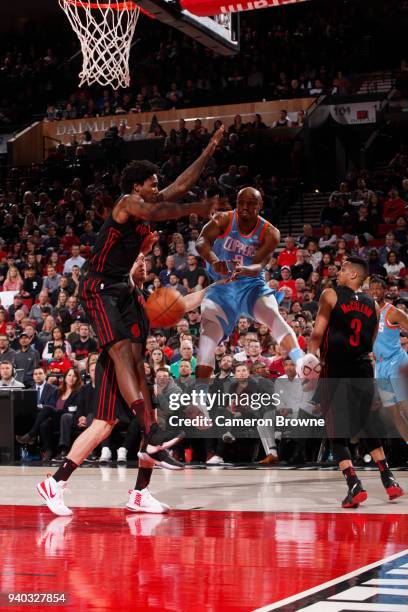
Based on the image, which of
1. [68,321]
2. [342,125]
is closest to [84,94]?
[342,125]

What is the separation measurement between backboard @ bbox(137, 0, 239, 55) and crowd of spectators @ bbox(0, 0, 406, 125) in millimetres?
10707

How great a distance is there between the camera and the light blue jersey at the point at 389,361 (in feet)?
32.5

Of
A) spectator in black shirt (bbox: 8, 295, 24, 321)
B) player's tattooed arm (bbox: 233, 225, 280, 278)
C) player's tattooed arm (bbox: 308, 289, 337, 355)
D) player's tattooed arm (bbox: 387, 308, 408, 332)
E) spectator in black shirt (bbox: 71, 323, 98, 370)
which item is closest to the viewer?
player's tattooed arm (bbox: 308, 289, 337, 355)

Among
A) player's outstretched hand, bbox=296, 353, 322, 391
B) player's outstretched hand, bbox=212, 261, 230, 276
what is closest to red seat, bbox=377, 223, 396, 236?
player's outstretched hand, bbox=212, 261, 230, 276

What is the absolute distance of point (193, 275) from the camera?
1376 centimetres

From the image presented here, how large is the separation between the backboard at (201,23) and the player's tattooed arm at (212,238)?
215 cm

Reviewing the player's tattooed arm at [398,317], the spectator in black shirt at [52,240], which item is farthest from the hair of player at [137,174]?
the spectator in black shirt at [52,240]

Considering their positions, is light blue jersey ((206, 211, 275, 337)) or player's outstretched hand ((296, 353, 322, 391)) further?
light blue jersey ((206, 211, 275, 337))

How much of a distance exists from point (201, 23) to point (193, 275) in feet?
16.2

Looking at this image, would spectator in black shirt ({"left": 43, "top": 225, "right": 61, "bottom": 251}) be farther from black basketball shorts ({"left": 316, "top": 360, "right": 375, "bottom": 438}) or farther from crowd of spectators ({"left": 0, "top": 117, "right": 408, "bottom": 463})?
black basketball shorts ({"left": 316, "top": 360, "right": 375, "bottom": 438})

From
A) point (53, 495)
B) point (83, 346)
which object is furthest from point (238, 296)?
point (83, 346)

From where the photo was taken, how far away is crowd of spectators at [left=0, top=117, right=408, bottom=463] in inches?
427

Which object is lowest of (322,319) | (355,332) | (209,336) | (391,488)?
(391,488)

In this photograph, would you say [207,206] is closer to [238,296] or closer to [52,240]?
[238,296]
